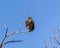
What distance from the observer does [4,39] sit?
6871 mm

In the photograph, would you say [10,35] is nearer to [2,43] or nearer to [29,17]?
[2,43]

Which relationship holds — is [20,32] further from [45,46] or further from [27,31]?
[45,46]

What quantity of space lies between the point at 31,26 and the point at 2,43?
972 mm

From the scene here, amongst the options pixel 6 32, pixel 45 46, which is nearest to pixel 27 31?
pixel 6 32

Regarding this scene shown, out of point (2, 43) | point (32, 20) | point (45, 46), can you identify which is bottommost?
point (45, 46)

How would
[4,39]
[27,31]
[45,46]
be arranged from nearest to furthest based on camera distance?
[4,39], [27,31], [45,46]

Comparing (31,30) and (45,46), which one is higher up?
(31,30)

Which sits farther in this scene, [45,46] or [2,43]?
[45,46]

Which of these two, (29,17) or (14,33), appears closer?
(14,33)

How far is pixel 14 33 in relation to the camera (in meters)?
7.13

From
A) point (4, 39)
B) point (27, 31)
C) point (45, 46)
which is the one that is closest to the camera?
point (4, 39)

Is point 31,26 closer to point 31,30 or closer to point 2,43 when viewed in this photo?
point 31,30

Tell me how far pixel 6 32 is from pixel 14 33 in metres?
0.19

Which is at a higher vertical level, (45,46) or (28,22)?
(28,22)
